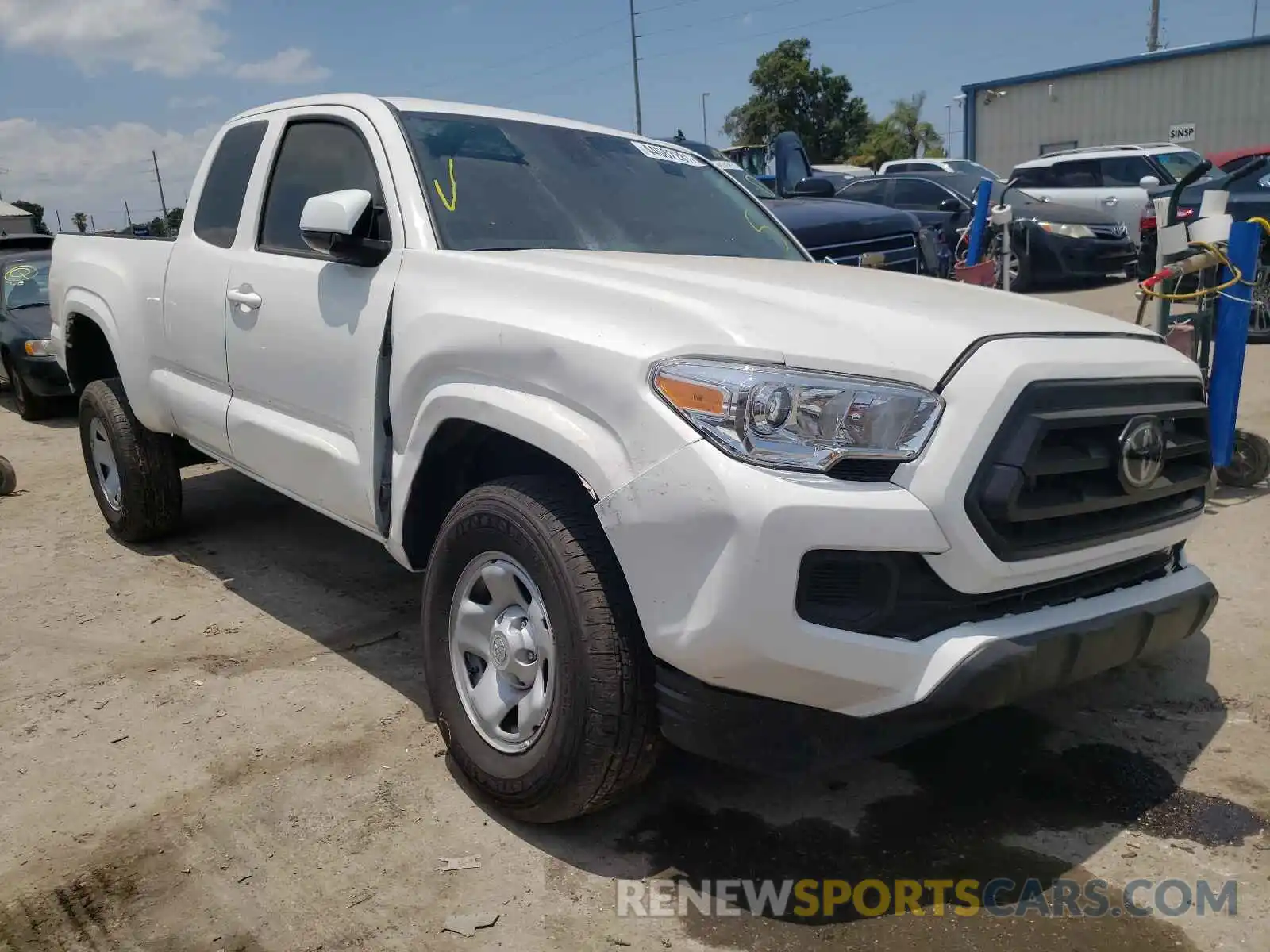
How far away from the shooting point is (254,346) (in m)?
3.77

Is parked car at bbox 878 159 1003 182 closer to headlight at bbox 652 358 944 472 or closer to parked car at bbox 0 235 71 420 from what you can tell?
parked car at bbox 0 235 71 420

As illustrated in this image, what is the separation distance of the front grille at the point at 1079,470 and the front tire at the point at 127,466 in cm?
406

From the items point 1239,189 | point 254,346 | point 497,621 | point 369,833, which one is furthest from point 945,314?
point 1239,189

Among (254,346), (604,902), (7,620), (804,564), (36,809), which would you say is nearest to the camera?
(804,564)

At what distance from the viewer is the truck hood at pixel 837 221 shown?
24.9ft

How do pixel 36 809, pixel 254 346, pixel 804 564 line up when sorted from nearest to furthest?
pixel 804 564, pixel 36 809, pixel 254 346

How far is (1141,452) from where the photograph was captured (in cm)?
247

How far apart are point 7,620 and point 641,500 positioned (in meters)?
3.49

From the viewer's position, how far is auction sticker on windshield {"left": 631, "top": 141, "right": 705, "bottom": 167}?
4059 millimetres

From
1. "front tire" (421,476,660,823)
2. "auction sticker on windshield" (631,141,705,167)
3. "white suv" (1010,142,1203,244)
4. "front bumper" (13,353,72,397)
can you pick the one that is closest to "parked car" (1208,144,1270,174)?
"white suv" (1010,142,1203,244)

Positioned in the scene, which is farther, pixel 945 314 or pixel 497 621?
pixel 497 621

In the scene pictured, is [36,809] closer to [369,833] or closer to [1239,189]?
[369,833]

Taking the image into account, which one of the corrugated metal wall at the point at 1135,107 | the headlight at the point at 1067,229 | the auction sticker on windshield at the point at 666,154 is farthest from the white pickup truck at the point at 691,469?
the corrugated metal wall at the point at 1135,107

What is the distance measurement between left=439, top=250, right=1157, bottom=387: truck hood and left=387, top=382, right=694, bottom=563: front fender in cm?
18
